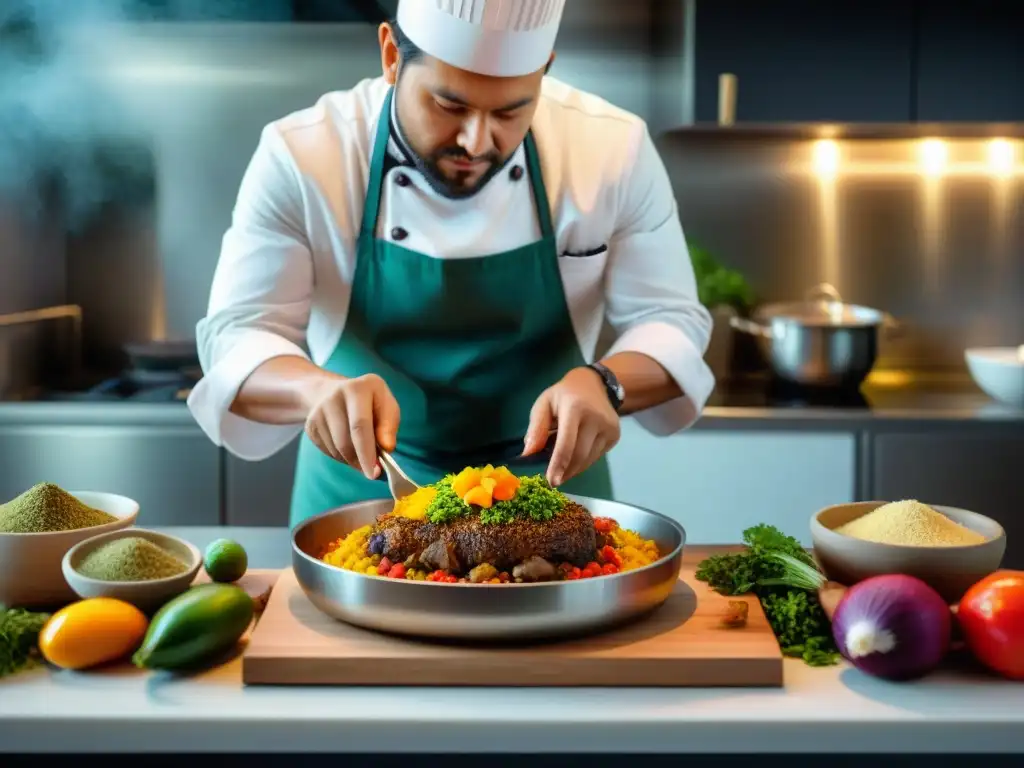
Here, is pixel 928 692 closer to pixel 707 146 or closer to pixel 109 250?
pixel 707 146

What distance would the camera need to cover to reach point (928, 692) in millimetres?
1188

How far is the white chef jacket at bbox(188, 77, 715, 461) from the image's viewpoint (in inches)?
77.1

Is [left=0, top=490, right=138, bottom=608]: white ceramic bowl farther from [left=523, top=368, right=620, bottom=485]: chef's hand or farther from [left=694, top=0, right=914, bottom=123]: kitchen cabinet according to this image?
[left=694, top=0, right=914, bottom=123]: kitchen cabinet

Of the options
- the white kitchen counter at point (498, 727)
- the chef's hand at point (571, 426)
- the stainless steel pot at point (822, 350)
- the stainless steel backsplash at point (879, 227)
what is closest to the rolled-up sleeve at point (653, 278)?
the chef's hand at point (571, 426)

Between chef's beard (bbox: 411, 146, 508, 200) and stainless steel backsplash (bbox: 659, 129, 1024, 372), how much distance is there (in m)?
2.03

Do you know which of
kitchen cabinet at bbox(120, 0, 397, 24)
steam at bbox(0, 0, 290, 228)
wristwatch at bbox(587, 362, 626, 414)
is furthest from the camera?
steam at bbox(0, 0, 290, 228)

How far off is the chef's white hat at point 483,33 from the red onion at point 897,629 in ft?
3.01

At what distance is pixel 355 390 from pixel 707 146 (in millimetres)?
2504

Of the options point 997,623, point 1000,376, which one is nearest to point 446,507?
point 997,623

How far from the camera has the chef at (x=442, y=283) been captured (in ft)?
6.26

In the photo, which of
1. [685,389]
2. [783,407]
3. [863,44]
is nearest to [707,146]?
[863,44]

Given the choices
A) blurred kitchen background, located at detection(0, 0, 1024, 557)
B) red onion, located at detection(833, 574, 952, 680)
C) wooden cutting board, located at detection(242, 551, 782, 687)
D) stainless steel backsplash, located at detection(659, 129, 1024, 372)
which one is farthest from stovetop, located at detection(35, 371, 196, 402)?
red onion, located at detection(833, 574, 952, 680)

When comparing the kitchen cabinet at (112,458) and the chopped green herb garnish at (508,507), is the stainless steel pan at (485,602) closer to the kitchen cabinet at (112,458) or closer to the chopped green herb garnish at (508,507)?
the chopped green herb garnish at (508,507)

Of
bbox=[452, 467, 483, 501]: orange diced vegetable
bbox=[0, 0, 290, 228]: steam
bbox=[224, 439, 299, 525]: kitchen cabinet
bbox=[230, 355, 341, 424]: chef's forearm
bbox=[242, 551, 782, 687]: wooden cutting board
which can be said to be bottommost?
bbox=[224, 439, 299, 525]: kitchen cabinet
